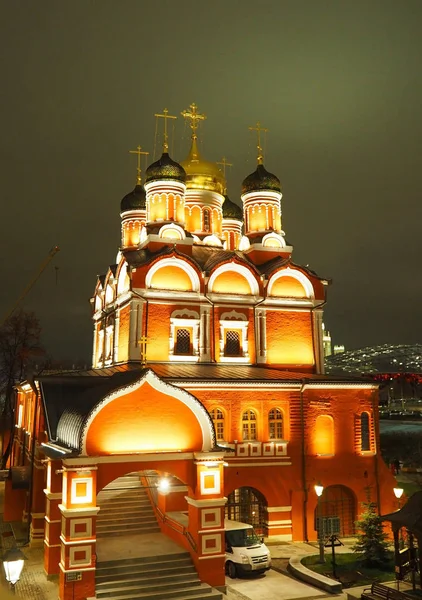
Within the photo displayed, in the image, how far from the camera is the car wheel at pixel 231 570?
13812 millimetres

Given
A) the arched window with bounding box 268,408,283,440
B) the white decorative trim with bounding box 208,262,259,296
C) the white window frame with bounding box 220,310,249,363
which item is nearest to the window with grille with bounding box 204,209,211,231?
the white decorative trim with bounding box 208,262,259,296

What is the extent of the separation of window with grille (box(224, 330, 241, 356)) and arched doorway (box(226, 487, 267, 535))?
5.41 meters

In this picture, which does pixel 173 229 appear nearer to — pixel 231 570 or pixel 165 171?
pixel 165 171

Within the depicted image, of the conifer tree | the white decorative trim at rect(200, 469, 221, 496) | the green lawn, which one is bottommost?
the green lawn

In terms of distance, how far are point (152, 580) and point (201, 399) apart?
652cm

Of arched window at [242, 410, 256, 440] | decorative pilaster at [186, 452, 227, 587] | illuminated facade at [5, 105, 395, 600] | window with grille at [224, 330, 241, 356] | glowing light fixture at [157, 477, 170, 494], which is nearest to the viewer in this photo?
illuminated facade at [5, 105, 395, 600]

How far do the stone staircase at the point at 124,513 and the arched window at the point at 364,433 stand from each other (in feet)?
26.4

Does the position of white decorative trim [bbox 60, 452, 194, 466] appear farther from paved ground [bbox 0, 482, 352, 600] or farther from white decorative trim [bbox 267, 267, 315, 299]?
white decorative trim [bbox 267, 267, 315, 299]

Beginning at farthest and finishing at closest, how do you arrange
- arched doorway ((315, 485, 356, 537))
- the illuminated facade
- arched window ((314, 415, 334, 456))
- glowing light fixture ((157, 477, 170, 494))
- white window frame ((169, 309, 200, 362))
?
white window frame ((169, 309, 200, 362)) → arched window ((314, 415, 334, 456)) → arched doorway ((315, 485, 356, 537)) → glowing light fixture ((157, 477, 170, 494)) → the illuminated facade

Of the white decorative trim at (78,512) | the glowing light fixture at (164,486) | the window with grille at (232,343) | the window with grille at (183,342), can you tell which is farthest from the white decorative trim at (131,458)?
the window with grille at (232,343)

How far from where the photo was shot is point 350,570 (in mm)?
14453

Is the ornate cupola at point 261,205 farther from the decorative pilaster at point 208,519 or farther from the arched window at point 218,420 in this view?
the decorative pilaster at point 208,519

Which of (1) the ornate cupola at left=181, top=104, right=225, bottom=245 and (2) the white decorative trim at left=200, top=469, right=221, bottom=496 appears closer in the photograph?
(2) the white decorative trim at left=200, top=469, right=221, bottom=496

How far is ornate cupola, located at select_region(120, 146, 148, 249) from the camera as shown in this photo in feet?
91.1
